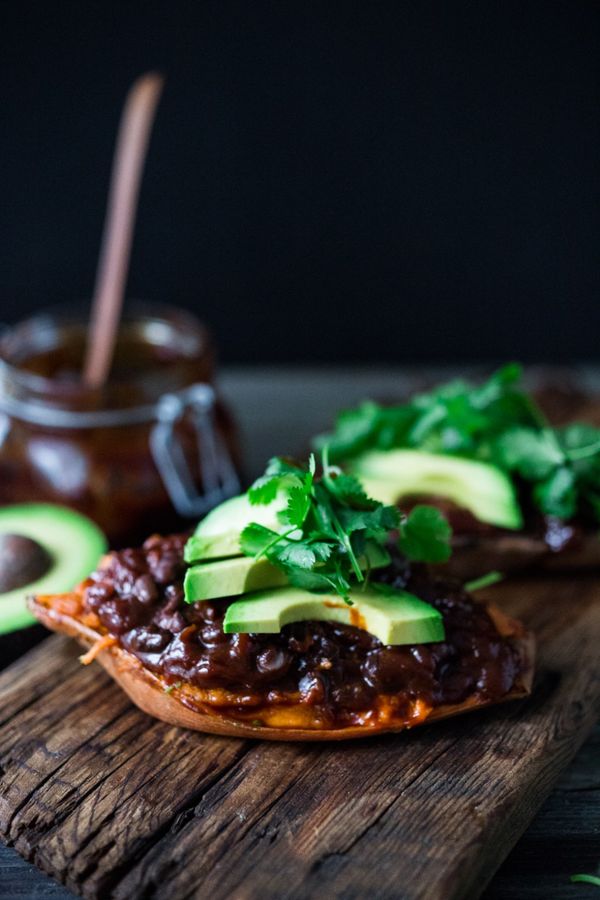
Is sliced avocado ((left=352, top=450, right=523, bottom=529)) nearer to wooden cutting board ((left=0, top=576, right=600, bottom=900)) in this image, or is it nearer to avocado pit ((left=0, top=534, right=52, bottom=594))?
wooden cutting board ((left=0, top=576, right=600, bottom=900))

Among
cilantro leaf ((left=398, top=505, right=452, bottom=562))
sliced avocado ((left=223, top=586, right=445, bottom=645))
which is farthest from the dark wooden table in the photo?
cilantro leaf ((left=398, top=505, right=452, bottom=562))

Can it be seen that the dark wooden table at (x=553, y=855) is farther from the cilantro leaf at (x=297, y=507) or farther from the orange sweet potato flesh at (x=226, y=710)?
the cilantro leaf at (x=297, y=507)

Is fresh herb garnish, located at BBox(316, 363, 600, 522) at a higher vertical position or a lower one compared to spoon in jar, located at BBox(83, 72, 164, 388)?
lower

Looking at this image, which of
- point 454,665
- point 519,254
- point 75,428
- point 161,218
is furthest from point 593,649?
point 161,218

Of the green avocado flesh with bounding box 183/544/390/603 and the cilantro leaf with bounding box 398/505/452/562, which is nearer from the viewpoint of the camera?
the green avocado flesh with bounding box 183/544/390/603

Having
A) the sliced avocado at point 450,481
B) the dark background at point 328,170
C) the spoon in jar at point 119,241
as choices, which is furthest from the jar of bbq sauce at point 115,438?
the dark background at point 328,170

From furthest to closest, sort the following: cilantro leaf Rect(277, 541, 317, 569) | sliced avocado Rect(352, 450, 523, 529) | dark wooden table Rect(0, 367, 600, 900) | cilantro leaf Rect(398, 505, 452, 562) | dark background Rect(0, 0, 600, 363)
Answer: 1. dark background Rect(0, 0, 600, 363)
2. sliced avocado Rect(352, 450, 523, 529)
3. cilantro leaf Rect(398, 505, 452, 562)
4. cilantro leaf Rect(277, 541, 317, 569)
5. dark wooden table Rect(0, 367, 600, 900)

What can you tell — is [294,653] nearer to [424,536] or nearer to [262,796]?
[262,796]
